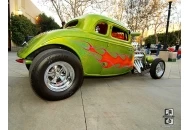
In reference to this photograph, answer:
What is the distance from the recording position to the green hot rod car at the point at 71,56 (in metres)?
2.70

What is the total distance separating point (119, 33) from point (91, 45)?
56.7 inches

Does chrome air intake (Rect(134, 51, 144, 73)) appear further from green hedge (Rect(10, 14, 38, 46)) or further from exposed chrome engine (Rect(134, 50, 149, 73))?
green hedge (Rect(10, 14, 38, 46))

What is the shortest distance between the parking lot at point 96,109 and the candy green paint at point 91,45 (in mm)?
499

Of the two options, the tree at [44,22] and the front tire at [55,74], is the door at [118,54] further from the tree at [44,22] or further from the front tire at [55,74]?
the tree at [44,22]

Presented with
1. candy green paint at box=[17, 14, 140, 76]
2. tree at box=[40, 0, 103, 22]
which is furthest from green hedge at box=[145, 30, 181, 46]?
candy green paint at box=[17, 14, 140, 76]

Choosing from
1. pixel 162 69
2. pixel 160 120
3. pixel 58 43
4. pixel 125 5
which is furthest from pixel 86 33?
pixel 125 5

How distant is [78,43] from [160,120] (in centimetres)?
186

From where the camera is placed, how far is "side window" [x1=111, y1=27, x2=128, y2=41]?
4242 mm

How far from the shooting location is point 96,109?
103 inches

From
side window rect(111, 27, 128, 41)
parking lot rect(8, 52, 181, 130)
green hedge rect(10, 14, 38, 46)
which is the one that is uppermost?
green hedge rect(10, 14, 38, 46)

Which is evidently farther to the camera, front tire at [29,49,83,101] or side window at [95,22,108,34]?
side window at [95,22,108,34]

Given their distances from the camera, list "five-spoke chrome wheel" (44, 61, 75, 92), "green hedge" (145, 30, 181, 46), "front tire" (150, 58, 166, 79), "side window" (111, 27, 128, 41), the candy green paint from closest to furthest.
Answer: "five-spoke chrome wheel" (44, 61, 75, 92) < the candy green paint < "side window" (111, 27, 128, 41) < "front tire" (150, 58, 166, 79) < "green hedge" (145, 30, 181, 46)

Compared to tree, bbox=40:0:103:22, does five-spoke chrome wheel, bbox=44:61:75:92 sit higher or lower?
lower

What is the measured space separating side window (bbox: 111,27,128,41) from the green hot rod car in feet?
0.51
